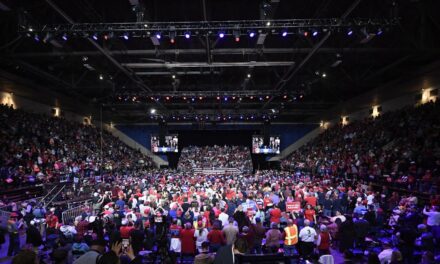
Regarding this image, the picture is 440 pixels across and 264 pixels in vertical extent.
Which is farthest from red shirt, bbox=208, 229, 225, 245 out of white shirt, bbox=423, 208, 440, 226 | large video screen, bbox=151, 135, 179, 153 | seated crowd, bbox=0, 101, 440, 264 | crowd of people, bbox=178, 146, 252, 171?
large video screen, bbox=151, 135, 179, 153

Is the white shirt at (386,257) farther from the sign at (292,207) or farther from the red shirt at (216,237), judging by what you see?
the sign at (292,207)

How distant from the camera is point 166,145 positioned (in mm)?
44219

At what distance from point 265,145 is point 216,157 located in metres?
6.64

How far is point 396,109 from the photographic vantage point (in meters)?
25.0

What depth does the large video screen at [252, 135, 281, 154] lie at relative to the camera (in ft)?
144

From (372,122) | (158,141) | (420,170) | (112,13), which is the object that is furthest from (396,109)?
(158,141)

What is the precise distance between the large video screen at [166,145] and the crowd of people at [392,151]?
1825 cm

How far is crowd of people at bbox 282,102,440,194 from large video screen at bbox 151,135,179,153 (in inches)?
719

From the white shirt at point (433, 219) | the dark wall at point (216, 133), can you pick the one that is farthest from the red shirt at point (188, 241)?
the dark wall at point (216, 133)

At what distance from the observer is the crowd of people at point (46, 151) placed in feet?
61.8

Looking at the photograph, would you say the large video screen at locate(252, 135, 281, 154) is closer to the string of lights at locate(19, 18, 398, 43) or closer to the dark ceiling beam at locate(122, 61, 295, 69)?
the dark ceiling beam at locate(122, 61, 295, 69)

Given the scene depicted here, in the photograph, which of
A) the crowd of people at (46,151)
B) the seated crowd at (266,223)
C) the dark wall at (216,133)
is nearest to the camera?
the seated crowd at (266,223)

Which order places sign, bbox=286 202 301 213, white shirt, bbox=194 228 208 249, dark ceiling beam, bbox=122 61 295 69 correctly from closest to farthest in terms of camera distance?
white shirt, bbox=194 228 208 249 < sign, bbox=286 202 301 213 < dark ceiling beam, bbox=122 61 295 69

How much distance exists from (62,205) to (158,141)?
28515 mm
